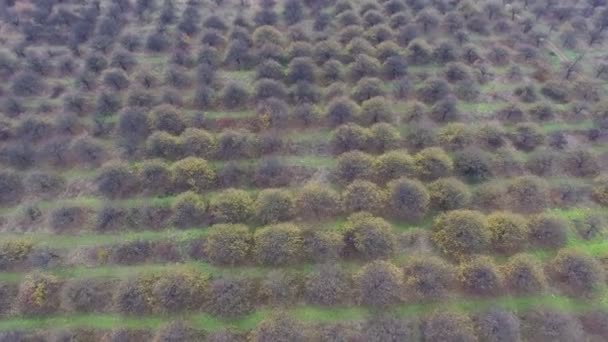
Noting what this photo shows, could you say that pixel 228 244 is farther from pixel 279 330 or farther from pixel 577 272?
pixel 577 272

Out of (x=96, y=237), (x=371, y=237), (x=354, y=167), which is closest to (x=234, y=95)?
(x=354, y=167)

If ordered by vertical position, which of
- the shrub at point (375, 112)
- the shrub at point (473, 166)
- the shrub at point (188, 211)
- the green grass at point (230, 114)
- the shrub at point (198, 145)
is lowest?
the shrub at point (473, 166)

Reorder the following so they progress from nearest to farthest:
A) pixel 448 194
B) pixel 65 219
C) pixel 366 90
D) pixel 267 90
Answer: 1. pixel 448 194
2. pixel 65 219
3. pixel 366 90
4. pixel 267 90

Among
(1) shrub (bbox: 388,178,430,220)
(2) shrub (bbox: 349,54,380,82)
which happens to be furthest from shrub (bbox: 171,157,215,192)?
(2) shrub (bbox: 349,54,380,82)

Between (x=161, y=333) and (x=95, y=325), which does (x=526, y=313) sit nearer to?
(x=161, y=333)

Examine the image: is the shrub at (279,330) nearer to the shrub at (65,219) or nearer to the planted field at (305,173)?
the planted field at (305,173)

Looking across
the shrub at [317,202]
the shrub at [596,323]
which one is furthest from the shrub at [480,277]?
the shrub at [317,202]
